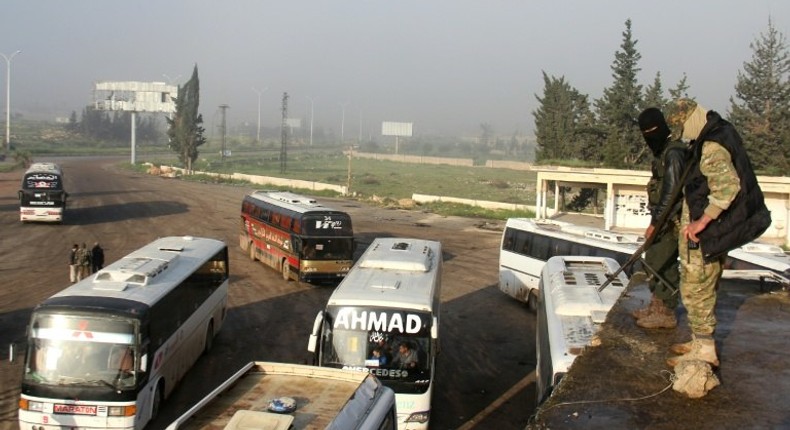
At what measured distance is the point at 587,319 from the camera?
35.4 feet

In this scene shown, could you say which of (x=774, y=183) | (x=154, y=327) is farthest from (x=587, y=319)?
(x=774, y=183)

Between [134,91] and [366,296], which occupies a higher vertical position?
[134,91]

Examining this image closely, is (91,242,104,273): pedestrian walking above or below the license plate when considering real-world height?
above

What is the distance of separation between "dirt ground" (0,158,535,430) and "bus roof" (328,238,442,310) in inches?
92.7

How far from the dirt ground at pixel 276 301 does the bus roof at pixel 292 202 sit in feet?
8.89

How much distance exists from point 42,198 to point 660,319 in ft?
125

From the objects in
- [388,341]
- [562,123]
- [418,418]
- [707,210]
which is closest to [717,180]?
[707,210]

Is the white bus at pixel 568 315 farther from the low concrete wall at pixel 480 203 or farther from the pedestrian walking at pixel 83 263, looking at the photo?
the low concrete wall at pixel 480 203

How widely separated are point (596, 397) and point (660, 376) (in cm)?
69

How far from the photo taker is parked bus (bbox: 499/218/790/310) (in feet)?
64.2

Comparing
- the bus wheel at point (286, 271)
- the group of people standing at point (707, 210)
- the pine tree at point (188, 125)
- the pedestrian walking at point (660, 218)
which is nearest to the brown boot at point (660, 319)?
the pedestrian walking at point (660, 218)

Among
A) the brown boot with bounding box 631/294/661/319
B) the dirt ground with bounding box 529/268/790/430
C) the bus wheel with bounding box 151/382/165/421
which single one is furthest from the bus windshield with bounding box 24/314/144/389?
the brown boot with bounding box 631/294/661/319

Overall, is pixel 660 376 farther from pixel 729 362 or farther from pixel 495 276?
pixel 495 276

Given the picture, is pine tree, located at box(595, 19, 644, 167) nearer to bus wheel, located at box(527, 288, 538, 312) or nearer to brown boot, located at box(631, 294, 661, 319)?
bus wheel, located at box(527, 288, 538, 312)
